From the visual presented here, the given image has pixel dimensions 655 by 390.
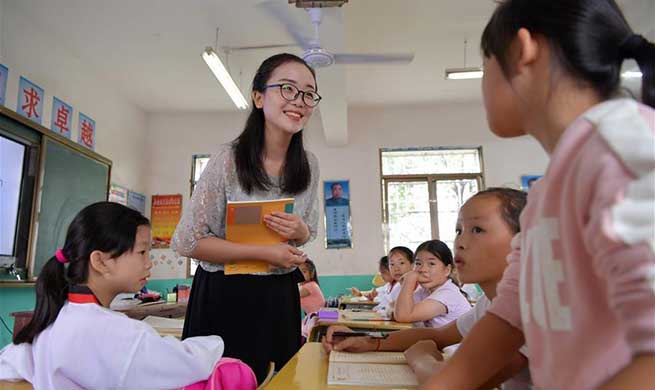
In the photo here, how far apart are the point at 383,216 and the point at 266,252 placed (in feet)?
16.3

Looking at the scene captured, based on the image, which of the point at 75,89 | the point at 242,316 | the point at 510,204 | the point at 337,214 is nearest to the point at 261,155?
the point at 242,316

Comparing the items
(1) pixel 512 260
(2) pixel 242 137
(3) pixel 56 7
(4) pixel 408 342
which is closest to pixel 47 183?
(3) pixel 56 7

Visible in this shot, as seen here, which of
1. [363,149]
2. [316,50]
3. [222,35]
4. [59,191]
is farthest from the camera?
[363,149]

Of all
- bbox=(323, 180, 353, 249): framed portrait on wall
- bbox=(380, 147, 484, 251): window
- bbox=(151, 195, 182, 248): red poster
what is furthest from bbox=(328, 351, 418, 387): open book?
bbox=(151, 195, 182, 248): red poster

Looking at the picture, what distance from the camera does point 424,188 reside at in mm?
5922

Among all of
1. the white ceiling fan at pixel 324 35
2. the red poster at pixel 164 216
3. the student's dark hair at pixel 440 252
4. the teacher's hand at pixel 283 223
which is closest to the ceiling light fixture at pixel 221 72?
the white ceiling fan at pixel 324 35

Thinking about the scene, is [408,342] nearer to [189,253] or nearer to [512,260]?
[512,260]

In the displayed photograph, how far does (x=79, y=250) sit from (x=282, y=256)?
0.59m

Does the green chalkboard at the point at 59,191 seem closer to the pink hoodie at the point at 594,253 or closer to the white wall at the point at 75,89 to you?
the white wall at the point at 75,89

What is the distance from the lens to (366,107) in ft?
20.1

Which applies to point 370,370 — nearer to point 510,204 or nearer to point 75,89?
point 510,204

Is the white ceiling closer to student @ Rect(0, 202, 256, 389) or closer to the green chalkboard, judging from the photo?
the green chalkboard

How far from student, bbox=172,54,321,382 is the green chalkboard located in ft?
10.8

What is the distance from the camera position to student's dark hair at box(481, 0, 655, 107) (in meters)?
0.47
